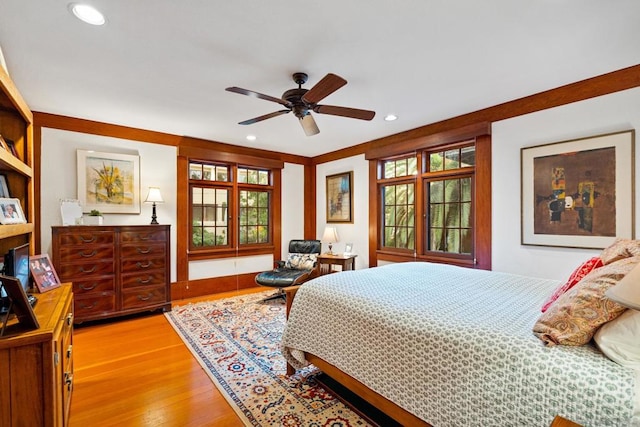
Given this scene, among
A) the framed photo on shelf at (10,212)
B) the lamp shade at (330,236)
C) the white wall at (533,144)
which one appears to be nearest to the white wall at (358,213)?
the lamp shade at (330,236)

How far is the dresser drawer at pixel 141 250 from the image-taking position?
3.65m

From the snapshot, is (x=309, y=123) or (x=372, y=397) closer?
(x=372, y=397)

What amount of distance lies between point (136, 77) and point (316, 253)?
3.29 metres

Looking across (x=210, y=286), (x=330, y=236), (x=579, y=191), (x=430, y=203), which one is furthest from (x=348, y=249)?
(x=579, y=191)

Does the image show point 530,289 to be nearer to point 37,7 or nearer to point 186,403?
point 186,403

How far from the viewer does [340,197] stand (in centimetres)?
539

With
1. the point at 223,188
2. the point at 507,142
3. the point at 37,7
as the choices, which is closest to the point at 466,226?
the point at 507,142

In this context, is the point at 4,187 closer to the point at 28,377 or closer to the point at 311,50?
the point at 28,377

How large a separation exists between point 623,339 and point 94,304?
4.40 m

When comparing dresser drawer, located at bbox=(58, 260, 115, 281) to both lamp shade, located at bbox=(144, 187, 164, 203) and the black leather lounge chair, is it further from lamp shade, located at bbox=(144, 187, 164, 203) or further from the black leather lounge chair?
the black leather lounge chair

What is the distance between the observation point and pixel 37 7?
1752 millimetres

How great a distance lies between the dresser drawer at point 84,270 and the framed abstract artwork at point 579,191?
4.62 metres

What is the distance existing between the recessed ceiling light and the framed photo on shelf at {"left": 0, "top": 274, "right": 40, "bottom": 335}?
1.52 meters

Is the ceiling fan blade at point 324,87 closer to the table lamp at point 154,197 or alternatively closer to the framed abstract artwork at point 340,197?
the table lamp at point 154,197
